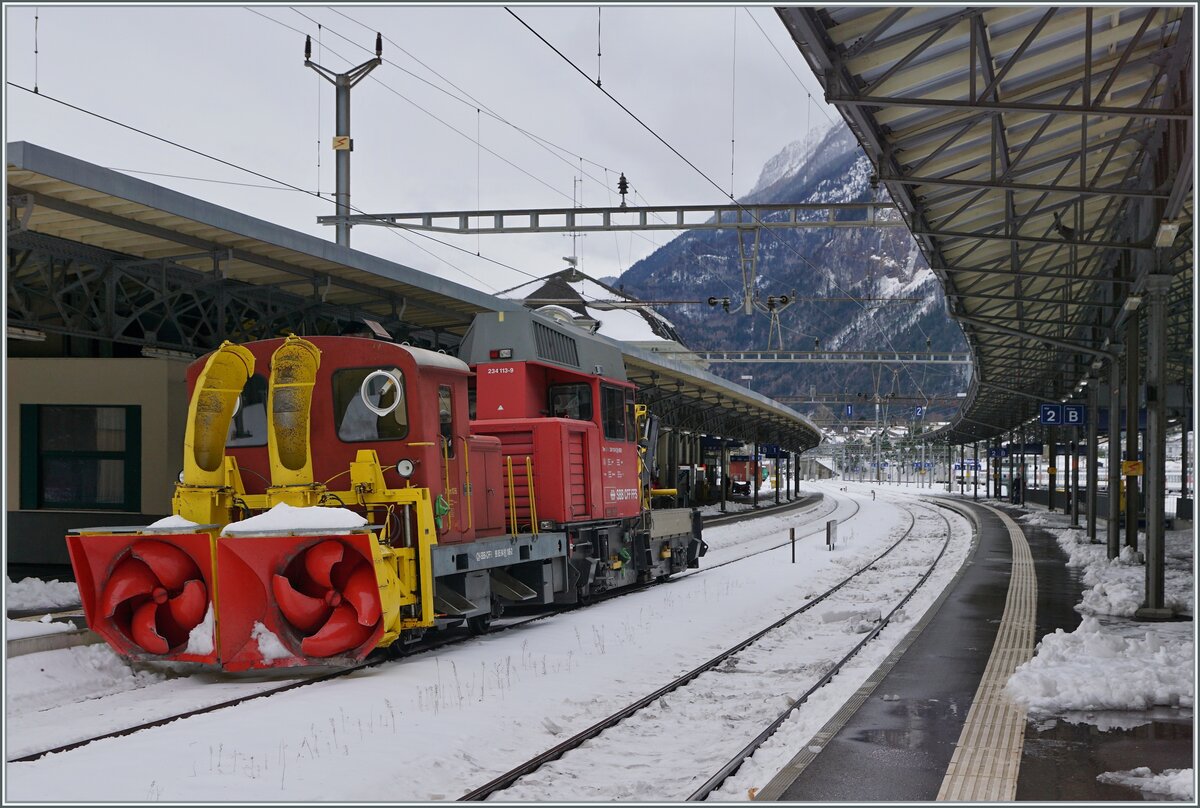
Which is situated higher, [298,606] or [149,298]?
[149,298]

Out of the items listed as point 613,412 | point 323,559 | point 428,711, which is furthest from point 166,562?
point 613,412

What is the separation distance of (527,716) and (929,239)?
1041cm

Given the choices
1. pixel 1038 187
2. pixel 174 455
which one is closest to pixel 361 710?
pixel 1038 187

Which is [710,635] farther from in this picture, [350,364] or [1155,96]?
[1155,96]

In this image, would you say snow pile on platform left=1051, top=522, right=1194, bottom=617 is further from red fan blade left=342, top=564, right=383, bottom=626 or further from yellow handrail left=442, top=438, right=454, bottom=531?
red fan blade left=342, top=564, right=383, bottom=626

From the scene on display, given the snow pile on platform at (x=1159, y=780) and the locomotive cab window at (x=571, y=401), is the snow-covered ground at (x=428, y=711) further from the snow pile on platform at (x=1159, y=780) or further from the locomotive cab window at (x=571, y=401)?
the locomotive cab window at (x=571, y=401)

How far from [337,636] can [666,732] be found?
3034mm

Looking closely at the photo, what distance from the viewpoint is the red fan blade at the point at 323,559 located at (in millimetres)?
9477

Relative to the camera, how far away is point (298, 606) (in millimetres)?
9484

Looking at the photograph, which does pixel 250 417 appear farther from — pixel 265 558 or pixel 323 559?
pixel 323 559

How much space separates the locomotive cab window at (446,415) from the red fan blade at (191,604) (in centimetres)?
276

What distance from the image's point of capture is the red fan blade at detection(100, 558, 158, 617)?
9844 millimetres

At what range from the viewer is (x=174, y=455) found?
18.0 meters

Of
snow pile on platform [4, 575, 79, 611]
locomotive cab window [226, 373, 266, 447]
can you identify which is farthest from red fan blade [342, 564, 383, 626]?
snow pile on platform [4, 575, 79, 611]
